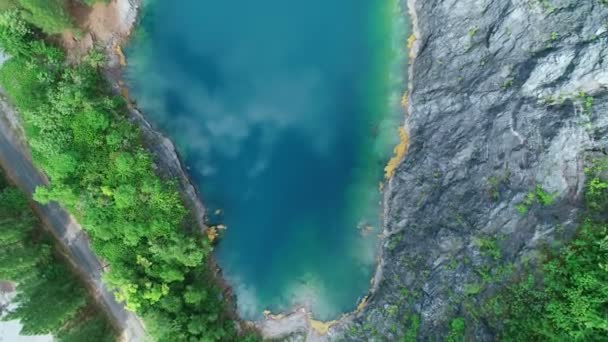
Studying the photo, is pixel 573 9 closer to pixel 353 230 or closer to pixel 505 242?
pixel 505 242

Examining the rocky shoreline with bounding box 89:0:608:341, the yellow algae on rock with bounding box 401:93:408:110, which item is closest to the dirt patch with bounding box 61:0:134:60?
the rocky shoreline with bounding box 89:0:608:341

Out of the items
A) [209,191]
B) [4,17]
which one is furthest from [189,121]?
[4,17]

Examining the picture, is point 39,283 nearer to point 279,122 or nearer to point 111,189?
point 111,189

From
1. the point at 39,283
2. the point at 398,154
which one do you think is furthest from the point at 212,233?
the point at 398,154

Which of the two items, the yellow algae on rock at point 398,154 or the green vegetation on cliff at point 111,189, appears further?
the yellow algae on rock at point 398,154

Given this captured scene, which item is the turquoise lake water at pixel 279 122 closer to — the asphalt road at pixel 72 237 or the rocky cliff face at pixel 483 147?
the rocky cliff face at pixel 483 147

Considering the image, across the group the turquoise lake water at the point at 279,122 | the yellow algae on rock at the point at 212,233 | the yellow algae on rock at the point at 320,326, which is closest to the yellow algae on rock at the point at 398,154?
the turquoise lake water at the point at 279,122
